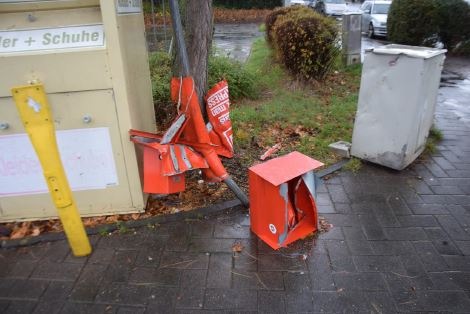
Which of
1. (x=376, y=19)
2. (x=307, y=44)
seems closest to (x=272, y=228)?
Answer: (x=307, y=44)

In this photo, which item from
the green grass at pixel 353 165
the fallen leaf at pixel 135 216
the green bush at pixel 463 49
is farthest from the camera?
the green bush at pixel 463 49

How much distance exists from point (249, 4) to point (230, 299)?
94.6 ft

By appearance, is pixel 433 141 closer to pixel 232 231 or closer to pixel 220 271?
pixel 232 231

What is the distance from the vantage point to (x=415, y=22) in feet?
33.6

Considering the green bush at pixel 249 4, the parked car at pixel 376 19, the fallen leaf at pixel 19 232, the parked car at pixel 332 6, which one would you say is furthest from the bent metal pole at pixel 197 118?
the green bush at pixel 249 4

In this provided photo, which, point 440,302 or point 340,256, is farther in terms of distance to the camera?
point 340,256

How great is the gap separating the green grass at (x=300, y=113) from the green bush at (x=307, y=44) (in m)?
0.29

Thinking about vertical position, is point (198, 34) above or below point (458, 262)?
above

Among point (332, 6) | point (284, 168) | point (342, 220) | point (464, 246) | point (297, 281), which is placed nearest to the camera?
point (297, 281)

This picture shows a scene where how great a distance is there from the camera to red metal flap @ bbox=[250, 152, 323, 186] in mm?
2645

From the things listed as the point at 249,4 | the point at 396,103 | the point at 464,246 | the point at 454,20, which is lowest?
the point at 464,246

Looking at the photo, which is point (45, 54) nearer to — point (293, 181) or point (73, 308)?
point (73, 308)

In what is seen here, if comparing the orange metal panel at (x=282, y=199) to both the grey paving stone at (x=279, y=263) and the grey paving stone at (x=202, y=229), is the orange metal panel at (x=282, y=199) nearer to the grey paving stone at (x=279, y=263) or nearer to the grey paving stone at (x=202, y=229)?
the grey paving stone at (x=279, y=263)

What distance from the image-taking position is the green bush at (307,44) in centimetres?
665
